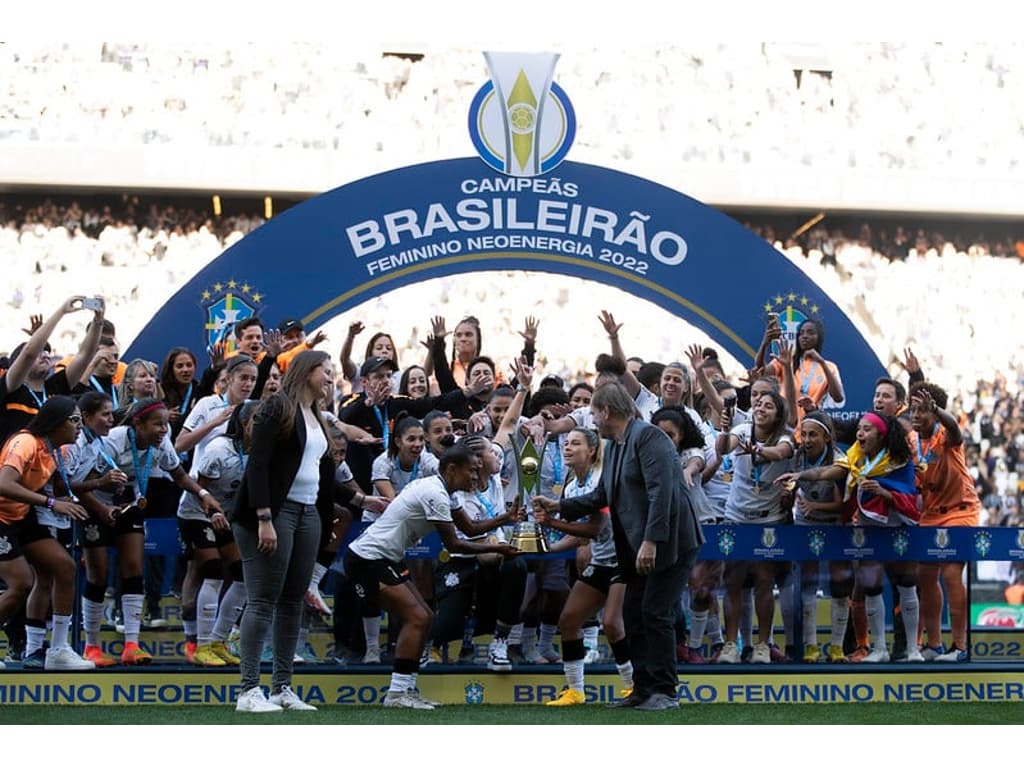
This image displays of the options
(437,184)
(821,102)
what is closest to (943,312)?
(821,102)

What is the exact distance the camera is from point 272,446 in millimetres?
7562

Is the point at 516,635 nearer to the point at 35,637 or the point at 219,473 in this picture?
the point at 219,473

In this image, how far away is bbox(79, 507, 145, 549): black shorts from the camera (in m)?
9.02

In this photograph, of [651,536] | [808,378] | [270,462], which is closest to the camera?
[270,462]

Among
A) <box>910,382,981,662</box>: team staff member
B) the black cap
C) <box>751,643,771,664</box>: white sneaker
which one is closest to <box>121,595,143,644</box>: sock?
the black cap

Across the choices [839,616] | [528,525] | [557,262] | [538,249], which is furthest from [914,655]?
[538,249]

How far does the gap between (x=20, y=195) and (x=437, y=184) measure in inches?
693

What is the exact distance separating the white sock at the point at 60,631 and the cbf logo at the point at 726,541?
3.82 meters

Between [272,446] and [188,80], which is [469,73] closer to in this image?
[188,80]

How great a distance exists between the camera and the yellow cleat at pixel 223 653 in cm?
885

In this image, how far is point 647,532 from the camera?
7742mm

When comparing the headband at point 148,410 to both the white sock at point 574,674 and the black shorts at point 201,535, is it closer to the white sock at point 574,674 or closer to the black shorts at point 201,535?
the black shorts at point 201,535

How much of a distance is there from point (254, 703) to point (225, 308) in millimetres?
4593

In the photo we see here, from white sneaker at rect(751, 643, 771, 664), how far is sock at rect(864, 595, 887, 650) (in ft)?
2.16
